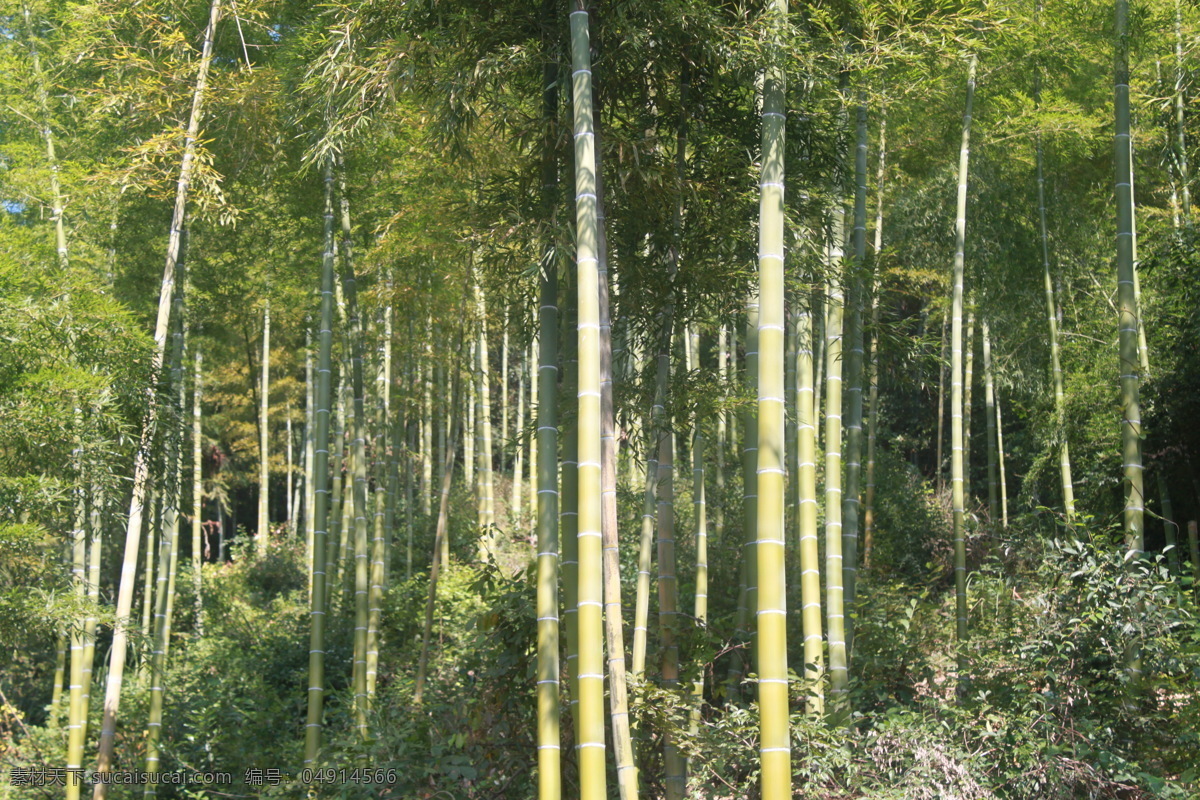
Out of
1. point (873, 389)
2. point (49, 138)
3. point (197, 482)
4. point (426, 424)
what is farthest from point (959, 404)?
point (426, 424)

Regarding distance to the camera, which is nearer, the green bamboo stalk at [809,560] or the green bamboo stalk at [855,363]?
the green bamboo stalk at [809,560]

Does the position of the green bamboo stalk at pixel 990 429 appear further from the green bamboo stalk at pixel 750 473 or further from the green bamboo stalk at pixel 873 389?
the green bamboo stalk at pixel 750 473

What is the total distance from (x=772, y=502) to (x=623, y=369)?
2396mm

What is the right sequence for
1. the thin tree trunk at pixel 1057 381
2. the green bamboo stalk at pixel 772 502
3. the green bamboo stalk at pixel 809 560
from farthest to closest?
the thin tree trunk at pixel 1057 381
the green bamboo stalk at pixel 809 560
the green bamboo stalk at pixel 772 502

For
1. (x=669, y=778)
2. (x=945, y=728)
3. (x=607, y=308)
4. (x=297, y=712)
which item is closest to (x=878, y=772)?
(x=945, y=728)

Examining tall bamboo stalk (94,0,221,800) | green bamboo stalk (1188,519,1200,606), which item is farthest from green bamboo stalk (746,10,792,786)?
tall bamboo stalk (94,0,221,800)

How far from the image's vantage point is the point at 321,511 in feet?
19.3

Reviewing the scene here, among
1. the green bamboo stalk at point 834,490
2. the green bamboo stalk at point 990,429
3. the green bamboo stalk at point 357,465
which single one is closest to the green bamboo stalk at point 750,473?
the green bamboo stalk at point 834,490

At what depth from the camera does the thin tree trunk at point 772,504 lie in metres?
3.32

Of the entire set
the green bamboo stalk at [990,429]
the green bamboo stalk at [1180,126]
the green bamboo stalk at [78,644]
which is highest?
the green bamboo stalk at [1180,126]

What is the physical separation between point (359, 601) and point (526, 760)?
82.0 inches

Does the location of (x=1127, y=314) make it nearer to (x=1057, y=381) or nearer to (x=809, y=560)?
(x=809, y=560)

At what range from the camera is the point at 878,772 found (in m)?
4.27

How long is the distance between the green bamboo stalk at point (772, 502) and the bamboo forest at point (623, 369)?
1cm
